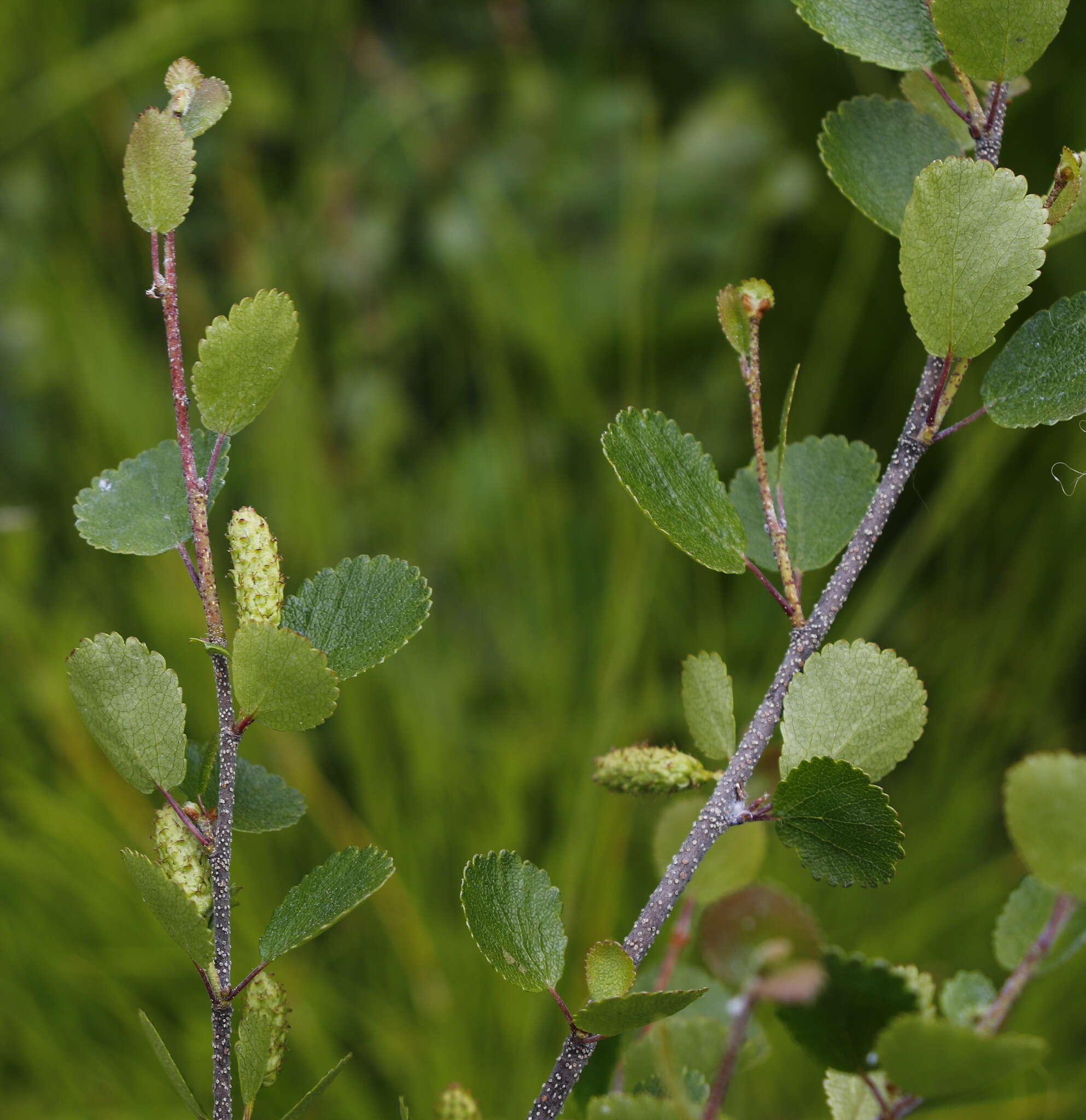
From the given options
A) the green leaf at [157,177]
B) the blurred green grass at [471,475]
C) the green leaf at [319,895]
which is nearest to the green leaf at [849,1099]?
the green leaf at [319,895]

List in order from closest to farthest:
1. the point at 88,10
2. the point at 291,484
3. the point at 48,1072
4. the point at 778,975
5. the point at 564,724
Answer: the point at 778,975, the point at 48,1072, the point at 564,724, the point at 291,484, the point at 88,10

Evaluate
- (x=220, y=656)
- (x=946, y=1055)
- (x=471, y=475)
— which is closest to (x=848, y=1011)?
(x=946, y=1055)

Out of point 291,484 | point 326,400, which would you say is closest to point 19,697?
point 291,484

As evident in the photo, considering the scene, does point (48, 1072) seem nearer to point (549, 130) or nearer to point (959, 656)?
point (959, 656)

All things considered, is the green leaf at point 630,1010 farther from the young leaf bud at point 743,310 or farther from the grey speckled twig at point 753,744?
the young leaf bud at point 743,310

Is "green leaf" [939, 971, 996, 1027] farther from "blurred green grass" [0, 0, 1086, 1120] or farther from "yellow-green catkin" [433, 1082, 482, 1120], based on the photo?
"blurred green grass" [0, 0, 1086, 1120]

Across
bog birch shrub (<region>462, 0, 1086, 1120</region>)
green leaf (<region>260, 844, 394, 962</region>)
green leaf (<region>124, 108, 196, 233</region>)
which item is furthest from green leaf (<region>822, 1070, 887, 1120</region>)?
green leaf (<region>124, 108, 196, 233</region>)
